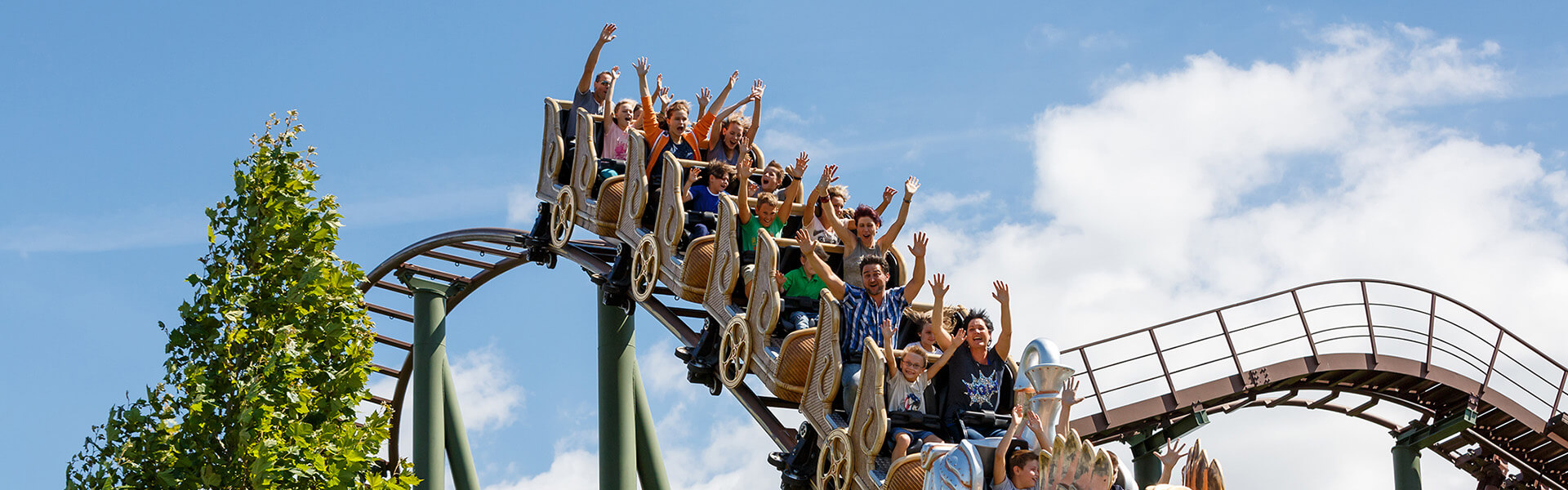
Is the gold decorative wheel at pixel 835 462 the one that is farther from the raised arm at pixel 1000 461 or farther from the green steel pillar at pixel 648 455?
the green steel pillar at pixel 648 455

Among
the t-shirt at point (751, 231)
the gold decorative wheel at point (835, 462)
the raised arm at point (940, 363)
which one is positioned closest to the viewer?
the raised arm at point (940, 363)

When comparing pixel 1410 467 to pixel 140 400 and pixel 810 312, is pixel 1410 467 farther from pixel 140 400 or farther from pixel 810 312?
pixel 140 400

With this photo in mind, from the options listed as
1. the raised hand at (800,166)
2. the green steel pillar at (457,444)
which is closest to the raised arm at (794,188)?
the raised hand at (800,166)

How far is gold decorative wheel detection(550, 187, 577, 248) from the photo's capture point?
380 inches

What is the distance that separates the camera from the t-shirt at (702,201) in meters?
8.70

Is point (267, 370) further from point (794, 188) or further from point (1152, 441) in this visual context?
point (1152, 441)

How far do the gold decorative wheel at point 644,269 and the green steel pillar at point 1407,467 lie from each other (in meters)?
5.14

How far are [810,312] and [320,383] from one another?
2269 millimetres

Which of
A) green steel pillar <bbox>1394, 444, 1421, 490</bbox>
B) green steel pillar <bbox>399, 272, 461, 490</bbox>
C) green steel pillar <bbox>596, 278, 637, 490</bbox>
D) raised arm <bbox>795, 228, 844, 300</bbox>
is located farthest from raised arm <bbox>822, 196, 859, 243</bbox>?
green steel pillar <bbox>1394, 444, 1421, 490</bbox>

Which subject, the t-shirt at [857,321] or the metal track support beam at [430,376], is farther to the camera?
the metal track support beam at [430,376]

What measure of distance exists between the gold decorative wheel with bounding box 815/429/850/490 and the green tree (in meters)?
1.90

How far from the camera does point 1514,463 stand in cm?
1058

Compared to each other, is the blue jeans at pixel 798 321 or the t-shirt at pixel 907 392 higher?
the blue jeans at pixel 798 321

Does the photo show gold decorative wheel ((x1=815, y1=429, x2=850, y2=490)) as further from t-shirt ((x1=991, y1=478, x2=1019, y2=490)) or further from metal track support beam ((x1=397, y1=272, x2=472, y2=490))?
metal track support beam ((x1=397, y1=272, x2=472, y2=490))
